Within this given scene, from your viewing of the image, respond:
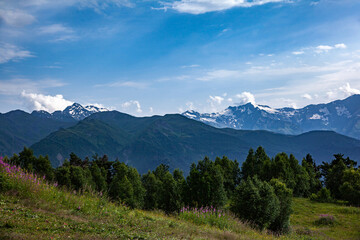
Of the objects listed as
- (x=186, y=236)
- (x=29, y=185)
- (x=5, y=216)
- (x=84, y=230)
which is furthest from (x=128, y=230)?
(x=29, y=185)

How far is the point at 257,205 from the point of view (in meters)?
23.9

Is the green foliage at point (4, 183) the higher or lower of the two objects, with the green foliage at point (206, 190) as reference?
higher

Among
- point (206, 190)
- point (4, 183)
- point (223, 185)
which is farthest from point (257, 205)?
point (223, 185)

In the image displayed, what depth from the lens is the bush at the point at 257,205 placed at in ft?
77.2

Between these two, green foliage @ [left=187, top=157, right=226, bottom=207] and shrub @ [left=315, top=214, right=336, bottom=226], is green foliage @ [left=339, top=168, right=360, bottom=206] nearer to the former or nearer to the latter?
shrub @ [left=315, top=214, right=336, bottom=226]

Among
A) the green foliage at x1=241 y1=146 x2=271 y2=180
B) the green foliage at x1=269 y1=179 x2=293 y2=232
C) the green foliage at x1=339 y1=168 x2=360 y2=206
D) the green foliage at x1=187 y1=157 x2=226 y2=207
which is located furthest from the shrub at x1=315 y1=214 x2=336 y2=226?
the green foliage at x1=241 y1=146 x2=271 y2=180

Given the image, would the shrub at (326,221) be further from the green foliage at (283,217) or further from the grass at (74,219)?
the grass at (74,219)

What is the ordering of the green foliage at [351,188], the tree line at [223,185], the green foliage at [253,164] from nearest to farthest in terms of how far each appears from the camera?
the tree line at [223,185] → the green foliage at [351,188] → the green foliage at [253,164]

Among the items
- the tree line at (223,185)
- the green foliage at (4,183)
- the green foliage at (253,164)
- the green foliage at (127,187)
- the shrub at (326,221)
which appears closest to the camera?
the green foliage at (4,183)

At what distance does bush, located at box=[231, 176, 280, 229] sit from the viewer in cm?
2353

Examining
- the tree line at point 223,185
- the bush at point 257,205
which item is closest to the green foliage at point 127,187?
the tree line at point 223,185

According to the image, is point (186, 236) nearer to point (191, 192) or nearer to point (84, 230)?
point (84, 230)

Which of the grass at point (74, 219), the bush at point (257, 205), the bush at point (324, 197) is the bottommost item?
the bush at point (324, 197)

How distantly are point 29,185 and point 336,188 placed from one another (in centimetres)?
7510
